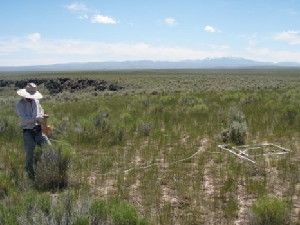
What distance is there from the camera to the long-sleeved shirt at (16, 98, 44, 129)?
916cm

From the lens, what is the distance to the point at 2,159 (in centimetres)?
1068

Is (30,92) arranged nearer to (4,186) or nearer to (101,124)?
(4,186)

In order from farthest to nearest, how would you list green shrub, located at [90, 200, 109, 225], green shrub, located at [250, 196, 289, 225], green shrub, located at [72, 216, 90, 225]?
green shrub, located at [250, 196, 289, 225] → green shrub, located at [90, 200, 109, 225] → green shrub, located at [72, 216, 90, 225]

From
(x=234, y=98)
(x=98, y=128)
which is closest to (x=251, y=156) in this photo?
(x=98, y=128)

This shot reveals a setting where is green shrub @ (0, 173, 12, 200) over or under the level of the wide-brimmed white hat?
under

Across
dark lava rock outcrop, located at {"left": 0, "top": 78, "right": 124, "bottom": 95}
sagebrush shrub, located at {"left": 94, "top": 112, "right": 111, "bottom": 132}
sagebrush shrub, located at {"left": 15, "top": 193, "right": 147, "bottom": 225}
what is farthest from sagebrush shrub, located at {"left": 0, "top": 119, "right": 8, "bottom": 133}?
dark lava rock outcrop, located at {"left": 0, "top": 78, "right": 124, "bottom": 95}

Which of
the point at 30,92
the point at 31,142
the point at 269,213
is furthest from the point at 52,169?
the point at 269,213

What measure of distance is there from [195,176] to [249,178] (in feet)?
3.35

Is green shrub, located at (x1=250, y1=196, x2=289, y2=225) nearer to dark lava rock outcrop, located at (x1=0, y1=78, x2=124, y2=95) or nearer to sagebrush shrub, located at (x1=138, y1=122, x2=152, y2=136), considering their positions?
sagebrush shrub, located at (x1=138, y1=122, x2=152, y2=136)

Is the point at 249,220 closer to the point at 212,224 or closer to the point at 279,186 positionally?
the point at 212,224

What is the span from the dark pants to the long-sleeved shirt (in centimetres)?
16

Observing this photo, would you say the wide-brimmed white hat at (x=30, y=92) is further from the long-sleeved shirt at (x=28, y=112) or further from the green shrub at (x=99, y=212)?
the green shrub at (x=99, y=212)

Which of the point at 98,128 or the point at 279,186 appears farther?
the point at 98,128

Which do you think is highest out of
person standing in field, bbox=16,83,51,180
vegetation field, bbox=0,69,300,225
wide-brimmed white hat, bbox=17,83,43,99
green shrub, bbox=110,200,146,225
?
wide-brimmed white hat, bbox=17,83,43,99
